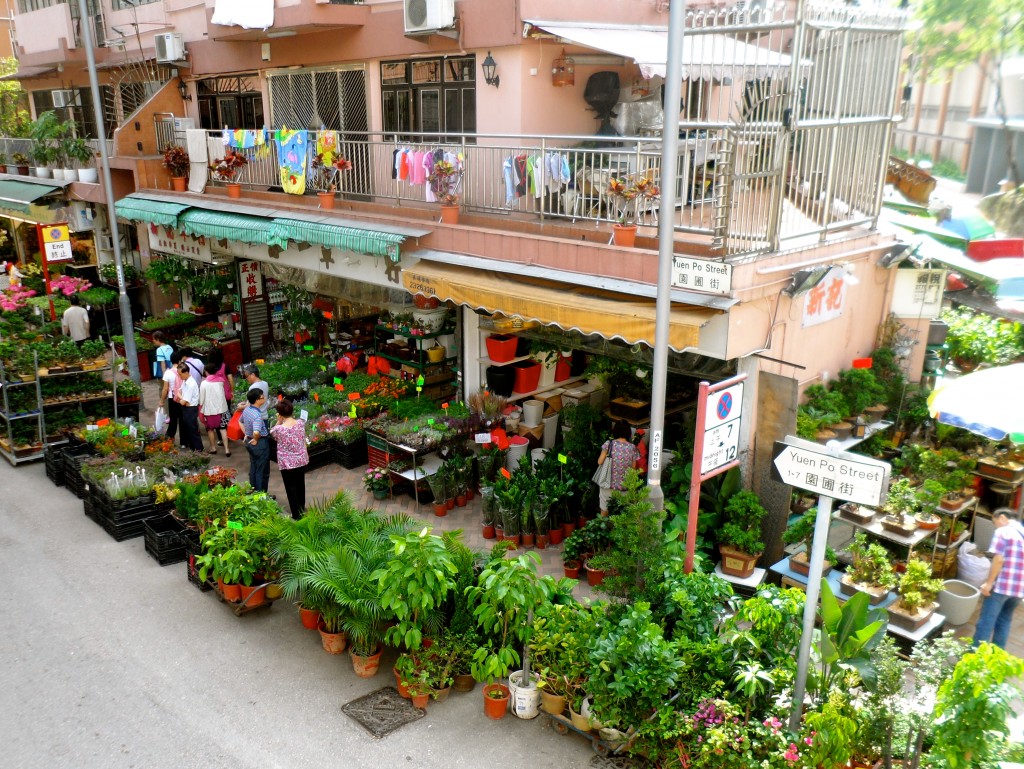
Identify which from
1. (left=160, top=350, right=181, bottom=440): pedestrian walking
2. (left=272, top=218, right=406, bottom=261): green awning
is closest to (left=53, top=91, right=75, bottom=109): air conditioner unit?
(left=272, top=218, right=406, bottom=261): green awning

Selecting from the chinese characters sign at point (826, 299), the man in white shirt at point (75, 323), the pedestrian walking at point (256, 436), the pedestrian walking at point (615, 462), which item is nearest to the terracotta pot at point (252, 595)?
the pedestrian walking at point (256, 436)

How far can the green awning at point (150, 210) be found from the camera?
15678mm

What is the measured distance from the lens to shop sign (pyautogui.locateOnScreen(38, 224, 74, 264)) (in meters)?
16.4

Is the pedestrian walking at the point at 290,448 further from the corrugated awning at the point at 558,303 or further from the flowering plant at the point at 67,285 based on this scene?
the flowering plant at the point at 67,285

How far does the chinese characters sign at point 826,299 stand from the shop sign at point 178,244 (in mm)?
12699

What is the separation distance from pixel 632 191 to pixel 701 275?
1.43m

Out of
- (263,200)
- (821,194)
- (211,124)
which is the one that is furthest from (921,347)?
(211,124)

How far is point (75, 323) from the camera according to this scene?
57.5 ft

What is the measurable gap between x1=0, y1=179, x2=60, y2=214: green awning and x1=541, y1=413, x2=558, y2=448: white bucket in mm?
16522

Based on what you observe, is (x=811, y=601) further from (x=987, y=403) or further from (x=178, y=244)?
(x=178, y=244)

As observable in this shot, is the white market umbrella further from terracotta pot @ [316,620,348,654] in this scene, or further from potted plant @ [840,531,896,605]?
terracotta pot @ [316,620,348,654]

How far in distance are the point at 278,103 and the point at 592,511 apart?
11.5 metres

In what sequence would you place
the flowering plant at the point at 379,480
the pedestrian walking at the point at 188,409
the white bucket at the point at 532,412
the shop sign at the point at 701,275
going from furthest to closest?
the white bucket at the point at 532,412 < the pedestrian walking at the point at 188,409 < the flowering plant at the point at 379,480 < the shop sign at the point at 701,275

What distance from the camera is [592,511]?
10547 millimetres
